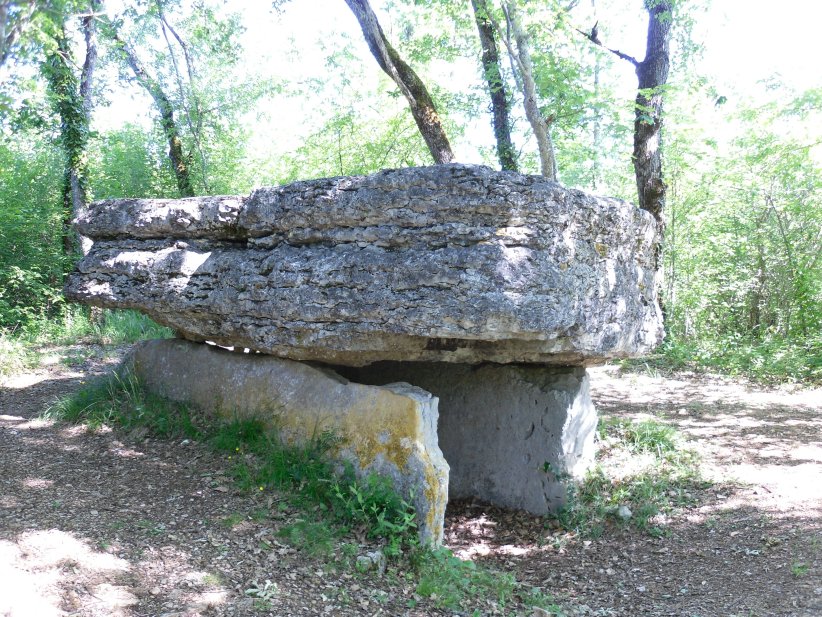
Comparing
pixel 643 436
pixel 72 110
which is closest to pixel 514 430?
pixel 643 436

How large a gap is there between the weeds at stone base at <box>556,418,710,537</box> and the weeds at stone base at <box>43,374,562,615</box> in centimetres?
118

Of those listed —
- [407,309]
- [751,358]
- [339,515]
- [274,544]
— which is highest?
[407,309]

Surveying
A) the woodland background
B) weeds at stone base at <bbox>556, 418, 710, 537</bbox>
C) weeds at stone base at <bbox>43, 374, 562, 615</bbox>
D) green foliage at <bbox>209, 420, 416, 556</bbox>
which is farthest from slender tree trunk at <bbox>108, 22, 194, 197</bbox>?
weeds at stone base at <bbox>556, 418, 710, 537</bbox>

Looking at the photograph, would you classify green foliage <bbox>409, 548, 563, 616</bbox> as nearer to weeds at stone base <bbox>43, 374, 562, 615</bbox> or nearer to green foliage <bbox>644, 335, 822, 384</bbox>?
weeds at stone base <bbox>43, 374, 562, 615</bbox>

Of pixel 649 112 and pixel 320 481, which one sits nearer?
pixel 320 481

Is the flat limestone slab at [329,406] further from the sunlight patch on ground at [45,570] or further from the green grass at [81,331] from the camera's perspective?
the green grass at [81,331]

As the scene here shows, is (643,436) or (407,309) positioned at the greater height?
(407,309)

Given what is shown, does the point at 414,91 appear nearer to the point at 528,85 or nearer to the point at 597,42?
the point at 528,85

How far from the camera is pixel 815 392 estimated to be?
837cm

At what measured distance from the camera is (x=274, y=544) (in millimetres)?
3906

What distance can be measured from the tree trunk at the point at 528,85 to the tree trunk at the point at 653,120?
2818mm

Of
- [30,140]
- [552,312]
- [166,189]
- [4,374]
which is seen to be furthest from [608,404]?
[30,140]

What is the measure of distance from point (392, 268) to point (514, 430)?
2.02 metres

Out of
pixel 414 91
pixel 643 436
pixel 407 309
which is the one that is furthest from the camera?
pixel 414 91
